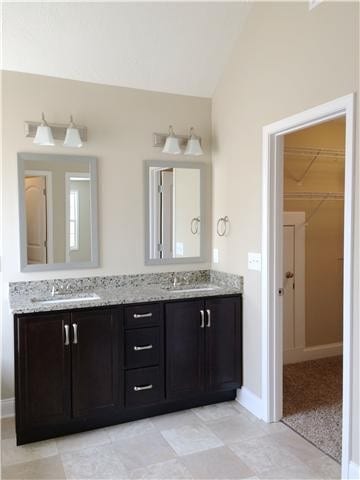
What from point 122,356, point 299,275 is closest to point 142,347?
point 122,356

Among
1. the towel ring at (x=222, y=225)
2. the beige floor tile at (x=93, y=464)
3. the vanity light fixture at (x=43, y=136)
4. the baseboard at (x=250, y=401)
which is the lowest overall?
the beige floor tile at (x=93, y=464)

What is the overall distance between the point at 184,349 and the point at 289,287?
145 cm

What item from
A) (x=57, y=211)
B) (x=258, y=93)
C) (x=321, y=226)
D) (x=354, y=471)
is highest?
(x=258, y=93)

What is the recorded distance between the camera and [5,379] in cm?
311

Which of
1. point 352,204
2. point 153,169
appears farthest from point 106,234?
point 352,204

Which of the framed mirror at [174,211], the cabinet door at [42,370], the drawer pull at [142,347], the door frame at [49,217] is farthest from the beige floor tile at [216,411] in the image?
the door frame at [49,217]

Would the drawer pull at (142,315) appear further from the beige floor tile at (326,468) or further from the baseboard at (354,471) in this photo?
the baseboard at (354,471)

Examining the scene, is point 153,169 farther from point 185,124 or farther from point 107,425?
point 107,425

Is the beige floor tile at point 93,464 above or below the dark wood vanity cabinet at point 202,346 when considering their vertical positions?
below

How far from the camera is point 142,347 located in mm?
2984

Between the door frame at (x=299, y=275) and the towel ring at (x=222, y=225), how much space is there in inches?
31.7

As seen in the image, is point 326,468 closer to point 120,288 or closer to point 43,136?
point 120,288

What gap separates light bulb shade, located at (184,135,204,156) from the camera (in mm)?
3482

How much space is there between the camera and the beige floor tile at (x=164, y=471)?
93.0 inches
